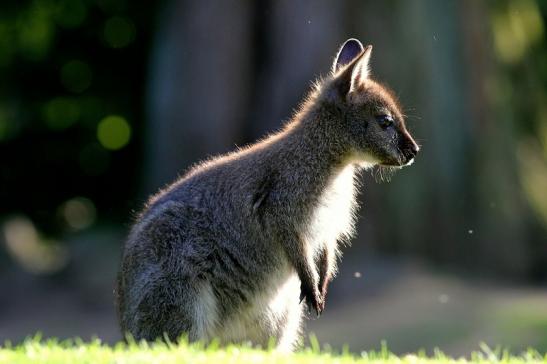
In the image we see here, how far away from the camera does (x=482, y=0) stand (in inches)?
653

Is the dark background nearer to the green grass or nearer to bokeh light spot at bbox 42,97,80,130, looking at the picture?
bokeh light spot at bbox 42,97,80,130

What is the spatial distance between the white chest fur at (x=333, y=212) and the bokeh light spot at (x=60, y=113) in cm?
1459

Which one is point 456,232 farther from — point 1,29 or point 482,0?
point 1,29

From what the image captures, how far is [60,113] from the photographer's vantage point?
21984 millimetres

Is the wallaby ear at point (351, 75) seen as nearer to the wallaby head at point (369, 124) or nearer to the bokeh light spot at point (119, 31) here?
the wallaby head at point (369, 124)

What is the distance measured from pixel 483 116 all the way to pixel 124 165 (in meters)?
8.39

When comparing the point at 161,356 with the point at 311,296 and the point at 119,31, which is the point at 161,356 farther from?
the point at 119,31

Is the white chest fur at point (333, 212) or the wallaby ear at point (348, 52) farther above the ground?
the wallaby ear at point (348, 52)

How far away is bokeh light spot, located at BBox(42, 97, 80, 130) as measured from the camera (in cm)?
2189

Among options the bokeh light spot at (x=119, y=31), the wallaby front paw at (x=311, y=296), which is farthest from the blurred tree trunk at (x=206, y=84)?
the wallaby front paw at (x=311, y=296)

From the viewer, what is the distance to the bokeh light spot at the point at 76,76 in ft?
71.8

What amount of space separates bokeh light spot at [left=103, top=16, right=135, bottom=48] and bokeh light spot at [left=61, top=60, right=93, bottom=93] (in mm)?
697

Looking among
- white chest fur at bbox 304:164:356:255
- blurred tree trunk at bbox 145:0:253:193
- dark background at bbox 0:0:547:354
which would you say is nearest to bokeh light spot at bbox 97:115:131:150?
dark background at bbox 0:0:547:354

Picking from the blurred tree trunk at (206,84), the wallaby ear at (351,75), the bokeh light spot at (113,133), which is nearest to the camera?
the wallaby ear at (351,75)
